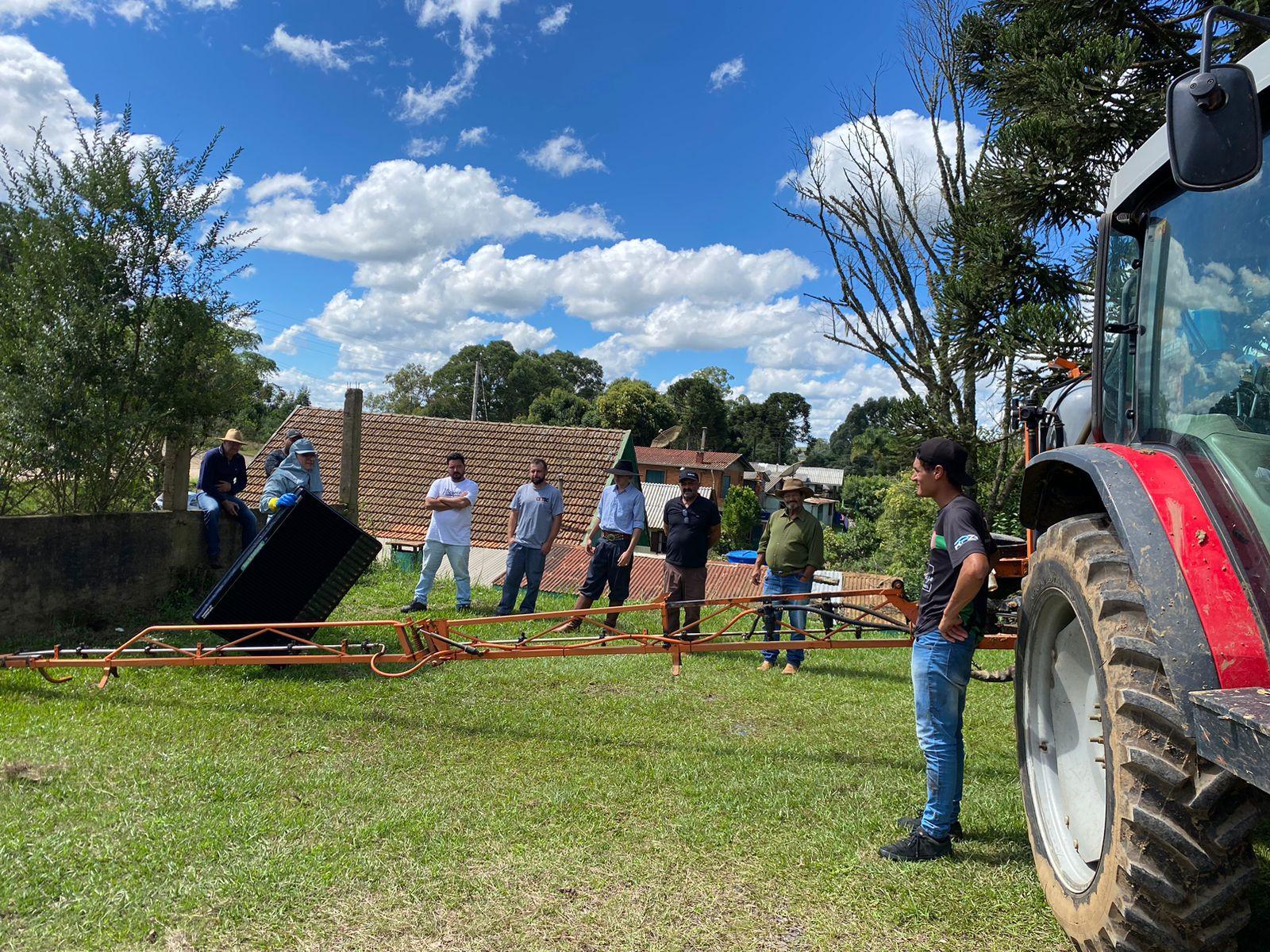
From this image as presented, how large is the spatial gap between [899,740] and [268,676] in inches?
174

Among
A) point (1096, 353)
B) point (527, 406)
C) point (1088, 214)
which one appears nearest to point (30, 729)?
point (1096, 353)

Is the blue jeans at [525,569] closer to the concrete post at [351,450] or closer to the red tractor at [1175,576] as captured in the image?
the concrete post at [351,450]

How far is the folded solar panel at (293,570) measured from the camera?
6207mm

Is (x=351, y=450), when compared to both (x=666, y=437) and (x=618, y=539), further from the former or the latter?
(x=666, y=437)

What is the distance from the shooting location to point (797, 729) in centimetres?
542

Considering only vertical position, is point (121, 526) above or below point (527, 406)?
below

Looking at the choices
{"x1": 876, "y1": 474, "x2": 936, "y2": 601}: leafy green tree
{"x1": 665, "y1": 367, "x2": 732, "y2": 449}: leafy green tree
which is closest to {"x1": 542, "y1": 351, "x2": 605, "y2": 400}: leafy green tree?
{"x1": 665, "y1": 367, "x2": 732, "y2": 449}: leafy green tree

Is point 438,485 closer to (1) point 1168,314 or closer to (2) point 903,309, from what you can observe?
(1) point 1168,314

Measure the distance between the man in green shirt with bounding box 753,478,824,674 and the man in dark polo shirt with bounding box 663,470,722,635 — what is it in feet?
1.90

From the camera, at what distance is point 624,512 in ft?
27.8

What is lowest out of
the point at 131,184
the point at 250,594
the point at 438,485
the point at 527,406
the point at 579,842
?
the point at 579,842

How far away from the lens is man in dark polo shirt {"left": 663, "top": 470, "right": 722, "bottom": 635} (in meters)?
7.68

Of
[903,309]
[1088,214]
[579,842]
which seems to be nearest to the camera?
[579,842]

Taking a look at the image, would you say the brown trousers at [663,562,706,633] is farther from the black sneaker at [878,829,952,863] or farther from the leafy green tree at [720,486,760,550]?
the leafy green tree at [720,486,760,550]
